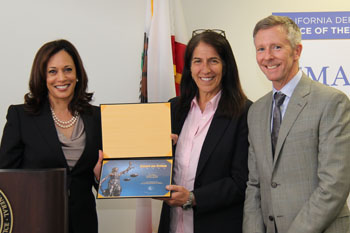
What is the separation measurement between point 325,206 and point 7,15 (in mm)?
3116

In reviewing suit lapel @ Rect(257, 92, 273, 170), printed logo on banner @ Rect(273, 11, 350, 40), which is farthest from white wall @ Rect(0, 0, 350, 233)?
suit lapel @ Rect(257, 92, 273, 170)

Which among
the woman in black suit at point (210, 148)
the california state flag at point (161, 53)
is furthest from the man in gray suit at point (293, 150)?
the california state flag at point (161, 53)

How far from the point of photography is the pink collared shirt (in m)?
2.25

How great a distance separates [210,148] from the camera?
2.18m

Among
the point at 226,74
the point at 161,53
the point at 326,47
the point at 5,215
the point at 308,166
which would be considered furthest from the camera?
the point at 326,47

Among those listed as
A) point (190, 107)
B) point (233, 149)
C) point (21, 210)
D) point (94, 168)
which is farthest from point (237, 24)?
point (21, 210)

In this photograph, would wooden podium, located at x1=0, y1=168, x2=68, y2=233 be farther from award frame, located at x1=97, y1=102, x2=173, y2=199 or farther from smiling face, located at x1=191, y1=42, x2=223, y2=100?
smiling face, located at x1=191, y1=42, x2=223, y2=100

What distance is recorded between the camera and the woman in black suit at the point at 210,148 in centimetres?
216

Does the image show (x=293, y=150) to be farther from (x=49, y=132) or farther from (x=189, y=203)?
(x=49, y=132)

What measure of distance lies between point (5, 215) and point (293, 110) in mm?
1275

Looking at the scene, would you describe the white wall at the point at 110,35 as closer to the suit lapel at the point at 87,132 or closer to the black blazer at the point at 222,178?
the suit lapel at the point at 87,132

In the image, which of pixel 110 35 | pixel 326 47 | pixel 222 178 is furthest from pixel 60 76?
pixel 326 47

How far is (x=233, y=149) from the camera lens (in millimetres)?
2209

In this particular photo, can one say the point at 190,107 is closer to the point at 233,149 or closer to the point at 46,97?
the point at 233,149
